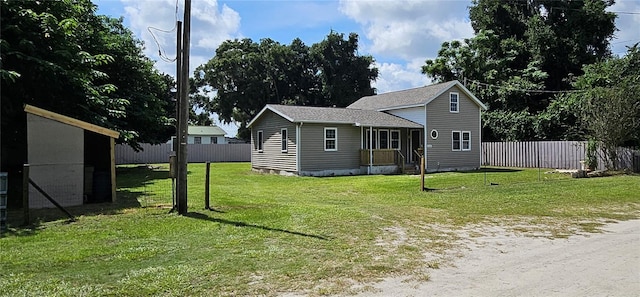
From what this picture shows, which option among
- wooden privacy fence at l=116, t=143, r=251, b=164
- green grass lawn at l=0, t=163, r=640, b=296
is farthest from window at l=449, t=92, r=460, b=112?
wooden privacy fence at l=116, t=143, r=251, b=164

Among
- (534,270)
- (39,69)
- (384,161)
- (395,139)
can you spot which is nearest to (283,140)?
(384,161)

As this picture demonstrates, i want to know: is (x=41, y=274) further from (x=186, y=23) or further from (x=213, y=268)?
(x=186, y=23)

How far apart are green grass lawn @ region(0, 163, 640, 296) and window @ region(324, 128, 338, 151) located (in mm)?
8360

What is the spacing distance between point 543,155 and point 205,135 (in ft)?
119

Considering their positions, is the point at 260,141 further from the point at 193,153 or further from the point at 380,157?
the point at 193,153

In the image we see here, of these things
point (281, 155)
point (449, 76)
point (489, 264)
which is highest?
Answer: point (449, 76)

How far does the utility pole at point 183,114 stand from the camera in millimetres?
9352

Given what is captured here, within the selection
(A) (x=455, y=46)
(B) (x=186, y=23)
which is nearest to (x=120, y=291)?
(B) (x=186, y=23)

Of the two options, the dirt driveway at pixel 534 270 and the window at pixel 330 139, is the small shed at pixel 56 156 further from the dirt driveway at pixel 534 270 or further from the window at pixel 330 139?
the window at pixel 330 139

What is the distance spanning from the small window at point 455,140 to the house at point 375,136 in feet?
0.19

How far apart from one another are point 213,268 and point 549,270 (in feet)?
13.3

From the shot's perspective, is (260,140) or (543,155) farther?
(543,155)

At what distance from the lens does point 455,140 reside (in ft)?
82.2

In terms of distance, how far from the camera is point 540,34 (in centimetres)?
3562
